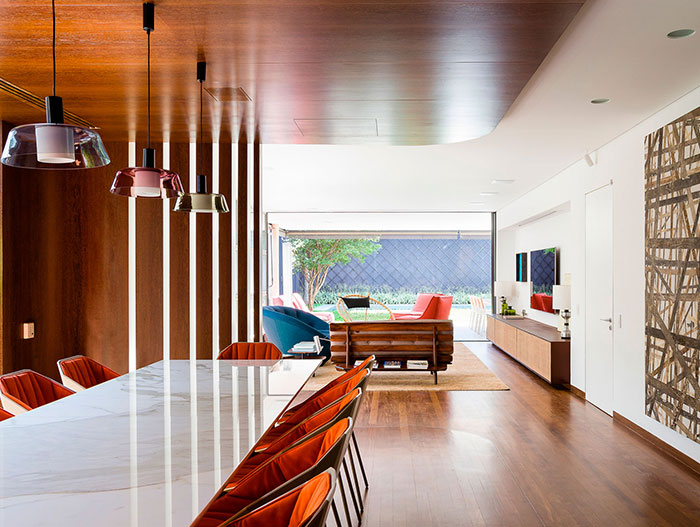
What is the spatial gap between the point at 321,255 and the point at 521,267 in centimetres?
693

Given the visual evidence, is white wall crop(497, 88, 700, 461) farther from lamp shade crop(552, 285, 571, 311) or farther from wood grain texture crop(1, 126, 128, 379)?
wood grain texture crop(1, 126, 128, 379)

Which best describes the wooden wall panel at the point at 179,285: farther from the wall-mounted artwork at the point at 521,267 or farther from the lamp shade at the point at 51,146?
the wall-mounted artwork at the point at 521,267

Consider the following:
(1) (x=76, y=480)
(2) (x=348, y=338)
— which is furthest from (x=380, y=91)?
(2) (x=348, y=338)

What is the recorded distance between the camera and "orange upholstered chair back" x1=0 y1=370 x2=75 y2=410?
2.84 metres

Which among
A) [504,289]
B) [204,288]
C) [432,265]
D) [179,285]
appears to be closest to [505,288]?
[504,289]

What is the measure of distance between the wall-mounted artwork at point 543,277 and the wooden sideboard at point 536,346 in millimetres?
320

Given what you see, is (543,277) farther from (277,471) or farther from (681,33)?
(277,471)

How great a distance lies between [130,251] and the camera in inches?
189

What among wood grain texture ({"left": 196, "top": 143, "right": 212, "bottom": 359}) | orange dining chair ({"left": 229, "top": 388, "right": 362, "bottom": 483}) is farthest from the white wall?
wood grain texture ({"left": 196, "top": 143, "right": 212, "bottom": 359})

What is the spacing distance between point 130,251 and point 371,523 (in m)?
3.05

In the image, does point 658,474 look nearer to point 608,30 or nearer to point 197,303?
point 608,30

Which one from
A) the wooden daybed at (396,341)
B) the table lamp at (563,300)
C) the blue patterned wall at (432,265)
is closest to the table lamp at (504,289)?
the table lamp at (563,300)

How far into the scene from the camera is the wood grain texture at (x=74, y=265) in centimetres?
461

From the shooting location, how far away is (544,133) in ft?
16.4
